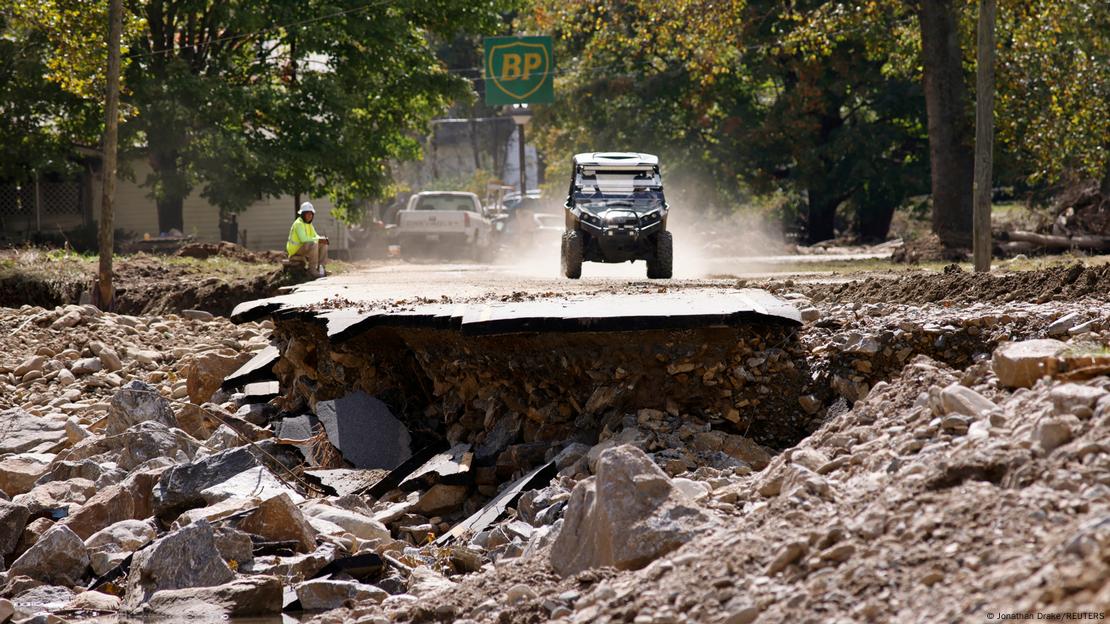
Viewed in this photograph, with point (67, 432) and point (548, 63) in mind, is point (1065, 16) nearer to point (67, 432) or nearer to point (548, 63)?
point (548, 63)

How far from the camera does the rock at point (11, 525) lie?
25.7 ft

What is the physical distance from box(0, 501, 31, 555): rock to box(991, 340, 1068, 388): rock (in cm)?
580

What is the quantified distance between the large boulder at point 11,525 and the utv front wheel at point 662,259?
1154 centimetres

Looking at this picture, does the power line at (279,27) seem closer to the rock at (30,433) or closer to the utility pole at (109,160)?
the utility pole at (109,160)

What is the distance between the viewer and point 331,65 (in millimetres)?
28156

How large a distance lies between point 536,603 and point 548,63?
2578 centimetres

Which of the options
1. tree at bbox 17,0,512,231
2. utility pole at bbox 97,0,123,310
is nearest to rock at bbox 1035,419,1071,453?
utility pole at bbox 97,0,123,310

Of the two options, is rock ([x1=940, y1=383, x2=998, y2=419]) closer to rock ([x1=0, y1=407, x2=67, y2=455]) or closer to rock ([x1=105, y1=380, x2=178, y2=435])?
rock ([x1=105, y1=380, x2=178, y2=435])

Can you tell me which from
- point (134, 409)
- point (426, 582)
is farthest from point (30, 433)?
point (426, 582)

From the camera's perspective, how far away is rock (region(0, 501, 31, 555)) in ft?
25.7

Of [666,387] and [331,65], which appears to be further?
[331,65]

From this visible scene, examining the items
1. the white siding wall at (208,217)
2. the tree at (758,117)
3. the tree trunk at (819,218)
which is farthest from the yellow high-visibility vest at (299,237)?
the tree trunk at (819,218)

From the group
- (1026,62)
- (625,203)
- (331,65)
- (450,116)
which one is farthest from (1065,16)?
(450,116)

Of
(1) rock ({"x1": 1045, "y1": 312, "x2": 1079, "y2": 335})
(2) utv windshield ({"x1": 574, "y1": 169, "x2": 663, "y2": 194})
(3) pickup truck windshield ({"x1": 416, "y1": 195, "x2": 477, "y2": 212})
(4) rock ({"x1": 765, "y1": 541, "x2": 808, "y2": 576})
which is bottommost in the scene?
(4) rock ({"x1": 765, "y1": 541, "x2": 808, "y2": 576})
